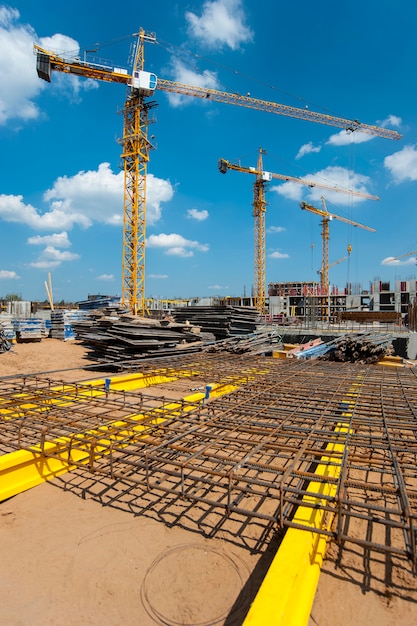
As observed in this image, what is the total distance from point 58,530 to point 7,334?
15443mm

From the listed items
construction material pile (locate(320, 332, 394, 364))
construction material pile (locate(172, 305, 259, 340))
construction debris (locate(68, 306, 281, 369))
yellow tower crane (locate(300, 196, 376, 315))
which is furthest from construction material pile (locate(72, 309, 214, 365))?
yellow tower crane (locate(300, 196, 376, 315))

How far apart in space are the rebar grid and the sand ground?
223mm

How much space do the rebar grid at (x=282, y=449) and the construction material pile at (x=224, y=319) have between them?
7528 mm

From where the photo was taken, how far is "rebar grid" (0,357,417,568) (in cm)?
244

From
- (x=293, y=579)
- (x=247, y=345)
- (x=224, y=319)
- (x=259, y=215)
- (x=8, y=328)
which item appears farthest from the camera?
(x=259, y=215)

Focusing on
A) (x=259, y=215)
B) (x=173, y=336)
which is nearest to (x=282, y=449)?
(x=173, y=336)

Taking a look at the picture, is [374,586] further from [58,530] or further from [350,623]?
[58,530]

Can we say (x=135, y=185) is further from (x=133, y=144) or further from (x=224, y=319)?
(x=224, y=319)

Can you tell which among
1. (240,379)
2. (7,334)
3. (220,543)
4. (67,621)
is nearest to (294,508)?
(220,543)

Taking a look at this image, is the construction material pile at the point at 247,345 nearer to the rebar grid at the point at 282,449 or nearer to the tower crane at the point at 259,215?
the rebar grid at the point at 282,449

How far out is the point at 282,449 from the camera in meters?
3.20

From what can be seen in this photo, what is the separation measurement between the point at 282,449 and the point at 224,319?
1132 cm

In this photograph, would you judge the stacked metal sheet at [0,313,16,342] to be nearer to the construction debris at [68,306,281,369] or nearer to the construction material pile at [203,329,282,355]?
the construction debris at [68,306,281,369]

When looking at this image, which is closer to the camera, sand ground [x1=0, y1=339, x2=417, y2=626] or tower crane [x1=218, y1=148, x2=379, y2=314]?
sand ground [x1=0, y1=339, x2=417, y2=626]
